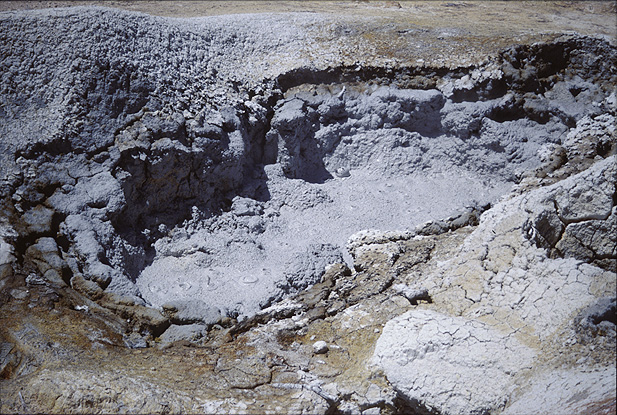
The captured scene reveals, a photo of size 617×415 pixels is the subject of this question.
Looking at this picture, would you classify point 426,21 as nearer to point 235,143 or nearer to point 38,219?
point 235,143

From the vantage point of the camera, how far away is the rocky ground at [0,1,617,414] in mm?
3078

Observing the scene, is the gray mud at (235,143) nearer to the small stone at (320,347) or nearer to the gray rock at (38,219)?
the gray rock at (38,219)

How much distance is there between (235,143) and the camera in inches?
220

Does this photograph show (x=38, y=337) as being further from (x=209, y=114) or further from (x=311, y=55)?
(x=311, y=55)

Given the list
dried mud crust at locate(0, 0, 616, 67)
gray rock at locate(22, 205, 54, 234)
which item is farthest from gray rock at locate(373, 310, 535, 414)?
dried mud crust at locate(0, 0, 616, 67)

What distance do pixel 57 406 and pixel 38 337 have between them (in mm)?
867

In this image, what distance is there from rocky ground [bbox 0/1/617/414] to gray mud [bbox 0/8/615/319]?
0.02 meters

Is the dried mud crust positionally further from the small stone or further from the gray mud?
the small stone

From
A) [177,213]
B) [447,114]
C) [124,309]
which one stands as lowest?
[124,309]

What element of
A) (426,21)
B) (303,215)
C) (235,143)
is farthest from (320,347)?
(426,21)

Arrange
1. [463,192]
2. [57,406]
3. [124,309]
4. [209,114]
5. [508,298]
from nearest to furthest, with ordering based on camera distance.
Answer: [57,406], [508,298], [124,309], [209,114], [463,192]

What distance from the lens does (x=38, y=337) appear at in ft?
11.4

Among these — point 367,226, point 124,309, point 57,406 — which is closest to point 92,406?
point 57,406

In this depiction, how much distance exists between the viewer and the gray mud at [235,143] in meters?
4.81
